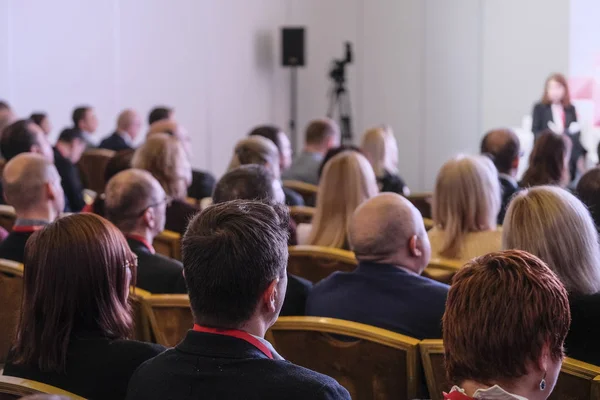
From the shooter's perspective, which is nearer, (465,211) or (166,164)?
(465,211)

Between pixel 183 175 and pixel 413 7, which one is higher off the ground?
pixel 413 7

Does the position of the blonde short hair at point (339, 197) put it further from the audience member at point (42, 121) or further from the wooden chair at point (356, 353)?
the audience member at point (42, 121)

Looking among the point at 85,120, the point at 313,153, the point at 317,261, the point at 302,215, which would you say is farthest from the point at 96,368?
the point at 85,120

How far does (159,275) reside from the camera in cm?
362

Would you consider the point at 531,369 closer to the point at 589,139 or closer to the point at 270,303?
the point at 270,303

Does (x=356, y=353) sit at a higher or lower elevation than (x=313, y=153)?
lower

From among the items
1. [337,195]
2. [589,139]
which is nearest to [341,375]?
[337,195]

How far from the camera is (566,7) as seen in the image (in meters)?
11.3

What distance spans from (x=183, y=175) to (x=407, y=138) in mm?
7583

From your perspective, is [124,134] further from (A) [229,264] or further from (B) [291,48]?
(A) [229,264]

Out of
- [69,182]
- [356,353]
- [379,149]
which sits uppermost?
[379,149]

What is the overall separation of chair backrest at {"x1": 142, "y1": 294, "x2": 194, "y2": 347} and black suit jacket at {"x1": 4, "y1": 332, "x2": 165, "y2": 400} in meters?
0.73

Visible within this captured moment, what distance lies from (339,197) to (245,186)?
0.85 meters

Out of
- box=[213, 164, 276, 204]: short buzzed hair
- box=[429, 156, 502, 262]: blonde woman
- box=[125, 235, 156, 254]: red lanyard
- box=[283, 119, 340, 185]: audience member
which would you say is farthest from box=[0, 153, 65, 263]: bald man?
box=[283, 119, 340, 185]: audience member
